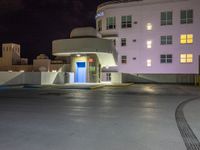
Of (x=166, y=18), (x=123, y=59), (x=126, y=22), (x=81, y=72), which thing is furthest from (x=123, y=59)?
(x=81, y=72)

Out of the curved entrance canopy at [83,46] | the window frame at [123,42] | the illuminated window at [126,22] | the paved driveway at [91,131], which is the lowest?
the paved driveway at [91,131]

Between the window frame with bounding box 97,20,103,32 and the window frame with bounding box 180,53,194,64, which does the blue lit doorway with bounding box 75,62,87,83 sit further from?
the window frame with bounding box 180,53,194,64

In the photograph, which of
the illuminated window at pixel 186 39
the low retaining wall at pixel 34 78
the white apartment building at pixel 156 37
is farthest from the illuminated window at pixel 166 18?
the low retaining wall at pixel 34 78

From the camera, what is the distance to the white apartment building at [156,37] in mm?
35312

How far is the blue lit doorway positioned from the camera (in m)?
30.7

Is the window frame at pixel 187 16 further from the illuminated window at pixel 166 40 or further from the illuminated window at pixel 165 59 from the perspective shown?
the illuminated window at pixel 165 59

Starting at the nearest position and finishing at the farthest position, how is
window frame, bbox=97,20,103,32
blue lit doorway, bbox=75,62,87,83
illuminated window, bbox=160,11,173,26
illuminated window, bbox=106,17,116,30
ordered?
blue lit doorway, bbox=75,62,87,83, illuminated window, bbox=160,11,173,26, illuminated window, bbox=106,17,116,30, window frame, bbox=97,20,103,32

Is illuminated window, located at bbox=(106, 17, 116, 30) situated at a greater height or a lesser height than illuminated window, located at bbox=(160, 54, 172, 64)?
greater

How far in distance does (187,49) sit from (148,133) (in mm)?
31902

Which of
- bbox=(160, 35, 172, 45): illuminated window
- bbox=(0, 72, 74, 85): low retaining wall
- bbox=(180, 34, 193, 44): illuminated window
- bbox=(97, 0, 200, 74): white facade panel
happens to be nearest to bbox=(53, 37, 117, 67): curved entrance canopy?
bbox=(0, 72, 74, 85): low retaining wall

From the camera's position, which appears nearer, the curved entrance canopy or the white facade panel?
the curved entrance canopy

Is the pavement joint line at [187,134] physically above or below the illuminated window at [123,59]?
below

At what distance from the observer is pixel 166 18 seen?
3641 centimetres

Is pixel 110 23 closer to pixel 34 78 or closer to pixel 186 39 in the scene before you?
pixel 186 39
